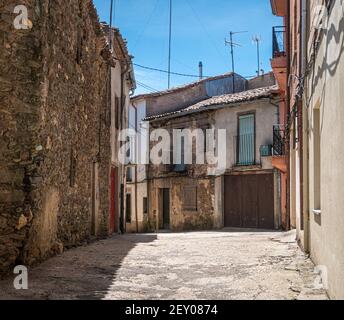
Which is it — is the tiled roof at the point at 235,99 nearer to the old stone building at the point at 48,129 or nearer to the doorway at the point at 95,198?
→ the old stone building at the point at 48,129

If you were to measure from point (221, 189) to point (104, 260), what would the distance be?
14271mm

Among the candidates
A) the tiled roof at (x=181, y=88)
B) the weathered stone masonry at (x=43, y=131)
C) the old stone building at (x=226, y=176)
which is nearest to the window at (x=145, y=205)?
the old stone building at (x=226, y=176)

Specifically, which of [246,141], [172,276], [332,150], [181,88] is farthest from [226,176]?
[332,150]

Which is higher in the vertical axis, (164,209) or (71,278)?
(71,278)

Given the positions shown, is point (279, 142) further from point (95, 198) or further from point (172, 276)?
point (172, 276)

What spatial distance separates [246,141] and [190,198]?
170 inches

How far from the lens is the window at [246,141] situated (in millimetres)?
20609

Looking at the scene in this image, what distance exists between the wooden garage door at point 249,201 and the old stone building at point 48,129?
9152 millimetres

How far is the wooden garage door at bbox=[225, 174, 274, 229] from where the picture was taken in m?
19.9

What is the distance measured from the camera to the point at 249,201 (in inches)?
811

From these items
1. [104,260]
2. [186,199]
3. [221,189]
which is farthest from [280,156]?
[104,260]

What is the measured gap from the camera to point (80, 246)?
10.0 metres

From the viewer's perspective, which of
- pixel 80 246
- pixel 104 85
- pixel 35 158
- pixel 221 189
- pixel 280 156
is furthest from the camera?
pixel 221 189

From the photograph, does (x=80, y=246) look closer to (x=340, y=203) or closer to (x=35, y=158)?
(x=35, y=158)
